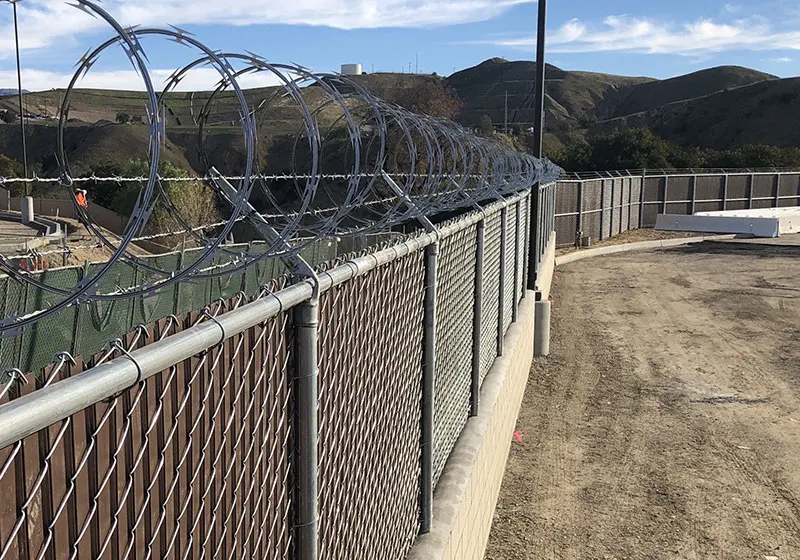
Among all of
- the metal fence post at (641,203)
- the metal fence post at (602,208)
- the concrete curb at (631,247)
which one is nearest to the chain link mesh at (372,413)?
the concrete curb at (631,247)

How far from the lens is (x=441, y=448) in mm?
5449

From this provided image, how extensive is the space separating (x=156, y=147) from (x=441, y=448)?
3818 millimetres

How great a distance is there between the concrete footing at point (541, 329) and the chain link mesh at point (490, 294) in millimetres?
4221

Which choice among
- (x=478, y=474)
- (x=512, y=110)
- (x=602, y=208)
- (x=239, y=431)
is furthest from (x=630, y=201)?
(x=512, y=110)

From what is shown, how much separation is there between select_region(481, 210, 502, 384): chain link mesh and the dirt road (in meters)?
1.22

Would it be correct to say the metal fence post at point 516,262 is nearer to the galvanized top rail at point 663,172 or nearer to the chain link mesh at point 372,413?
the chain link mesh at point 372,413

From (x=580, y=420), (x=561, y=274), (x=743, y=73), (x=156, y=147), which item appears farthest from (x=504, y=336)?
(x=743, y=73)

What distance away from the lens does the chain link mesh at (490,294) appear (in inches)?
286

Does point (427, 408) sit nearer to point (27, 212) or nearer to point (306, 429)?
point (306, 429)

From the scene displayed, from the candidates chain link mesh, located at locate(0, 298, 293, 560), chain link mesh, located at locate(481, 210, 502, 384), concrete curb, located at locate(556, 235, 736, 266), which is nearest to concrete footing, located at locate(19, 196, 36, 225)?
chain link mesh, located at locate(481, 210, 502, 384)

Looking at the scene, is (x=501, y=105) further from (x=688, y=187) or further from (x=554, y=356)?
(x=554, y=356)

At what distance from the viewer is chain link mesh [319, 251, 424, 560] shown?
317cm

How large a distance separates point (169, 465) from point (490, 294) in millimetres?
5997

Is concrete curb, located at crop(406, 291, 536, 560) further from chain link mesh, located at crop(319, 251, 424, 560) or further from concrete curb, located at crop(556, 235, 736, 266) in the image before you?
concrete curb, located at crop(556, 235, 736, 266)
